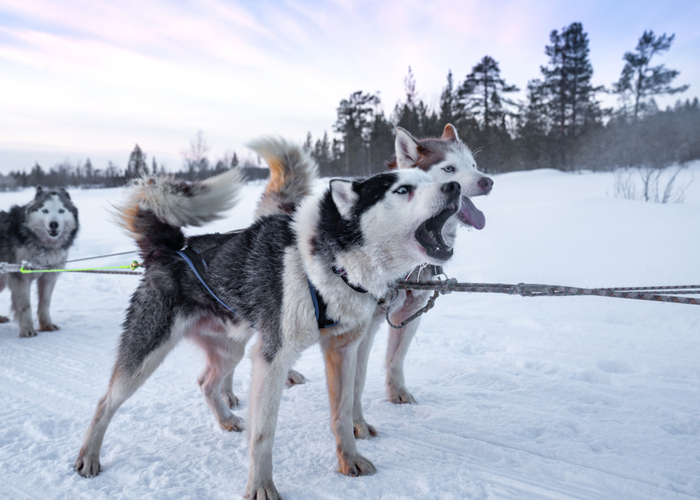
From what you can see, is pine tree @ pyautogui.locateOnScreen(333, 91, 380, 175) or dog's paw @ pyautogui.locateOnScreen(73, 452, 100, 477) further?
pine tree @ pyautogui.locateOnScreen(333, 91, 380, 175)

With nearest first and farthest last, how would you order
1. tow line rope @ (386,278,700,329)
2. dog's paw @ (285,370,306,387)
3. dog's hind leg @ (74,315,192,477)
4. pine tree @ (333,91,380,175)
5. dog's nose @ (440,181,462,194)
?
tow line rope @ (386,278,700,329) → dog's nose @ (440,181,462,194) → dog's hind leg @ (74,315,192,477) → dog's paw @ (285,370,306,387) → pine tree @ (333,91,380,175)

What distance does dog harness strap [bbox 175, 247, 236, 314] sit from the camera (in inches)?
99.8

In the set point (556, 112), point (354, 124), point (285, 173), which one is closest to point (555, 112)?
point (556, 112)

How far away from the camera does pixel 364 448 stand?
268 centimetres

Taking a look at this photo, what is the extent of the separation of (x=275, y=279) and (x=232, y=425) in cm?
121

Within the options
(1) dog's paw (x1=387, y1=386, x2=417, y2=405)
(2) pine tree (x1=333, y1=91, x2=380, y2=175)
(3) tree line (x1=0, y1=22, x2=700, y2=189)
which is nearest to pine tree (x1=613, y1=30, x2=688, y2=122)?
(3) tree line (x1=0, y1=22, x2=700, y2=189)

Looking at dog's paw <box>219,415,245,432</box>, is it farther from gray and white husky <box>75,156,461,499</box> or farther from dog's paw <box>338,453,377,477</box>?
dog's paw <box>338,453,377,477</box>

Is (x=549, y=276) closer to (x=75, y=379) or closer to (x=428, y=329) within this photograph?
(x=428, y=329)

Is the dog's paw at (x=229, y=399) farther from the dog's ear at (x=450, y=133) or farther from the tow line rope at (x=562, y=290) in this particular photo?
the dog's ear at (x=450, y=133)

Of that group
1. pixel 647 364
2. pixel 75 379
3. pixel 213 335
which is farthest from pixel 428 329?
pixel 75 379

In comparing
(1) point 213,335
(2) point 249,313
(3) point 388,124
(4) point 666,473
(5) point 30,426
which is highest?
(3) point 388,124

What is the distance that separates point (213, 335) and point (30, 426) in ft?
4.14

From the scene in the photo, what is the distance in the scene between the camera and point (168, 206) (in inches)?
108

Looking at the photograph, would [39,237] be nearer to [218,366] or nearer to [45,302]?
[45,302]
